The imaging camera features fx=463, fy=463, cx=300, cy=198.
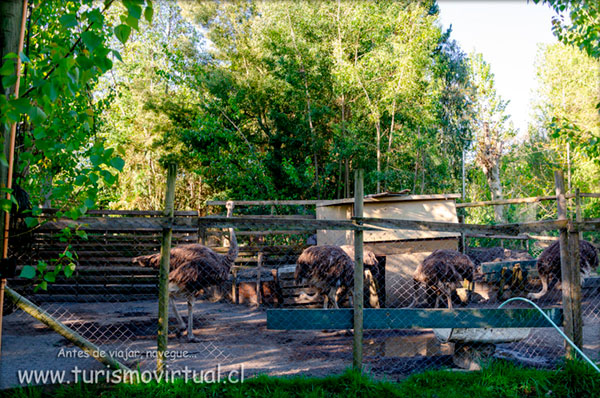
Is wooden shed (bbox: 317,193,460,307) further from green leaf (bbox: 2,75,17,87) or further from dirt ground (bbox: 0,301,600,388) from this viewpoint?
green leaf (bbox: 2,75,17,87)

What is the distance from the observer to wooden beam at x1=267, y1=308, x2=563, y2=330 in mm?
4379

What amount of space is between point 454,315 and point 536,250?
9506mm

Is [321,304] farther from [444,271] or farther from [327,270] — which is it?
[444,271]

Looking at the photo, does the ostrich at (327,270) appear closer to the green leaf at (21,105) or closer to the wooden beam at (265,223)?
the wooden beam at (265,223)

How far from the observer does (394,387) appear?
412cm

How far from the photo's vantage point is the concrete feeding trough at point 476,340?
483 cm

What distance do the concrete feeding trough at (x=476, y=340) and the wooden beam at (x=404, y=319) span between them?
269 millimetres

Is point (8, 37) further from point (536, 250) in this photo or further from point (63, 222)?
point (536, 250)

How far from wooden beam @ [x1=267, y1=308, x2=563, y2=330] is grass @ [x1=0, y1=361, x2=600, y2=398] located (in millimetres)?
430

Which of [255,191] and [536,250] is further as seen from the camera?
[255,191]

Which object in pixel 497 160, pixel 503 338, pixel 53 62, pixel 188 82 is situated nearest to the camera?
pixel 53 62

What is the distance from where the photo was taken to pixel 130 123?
20500 mm

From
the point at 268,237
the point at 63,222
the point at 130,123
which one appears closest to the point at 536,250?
the point at 268,237

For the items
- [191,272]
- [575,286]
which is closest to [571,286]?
[575,286]
